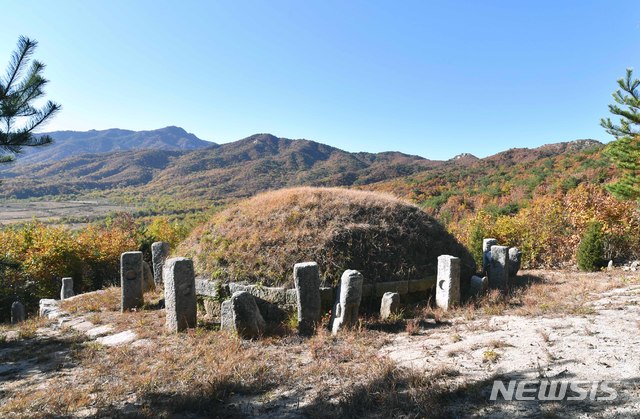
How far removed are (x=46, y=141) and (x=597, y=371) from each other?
8675mm

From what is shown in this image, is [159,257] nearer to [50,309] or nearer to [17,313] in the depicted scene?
[50,309]

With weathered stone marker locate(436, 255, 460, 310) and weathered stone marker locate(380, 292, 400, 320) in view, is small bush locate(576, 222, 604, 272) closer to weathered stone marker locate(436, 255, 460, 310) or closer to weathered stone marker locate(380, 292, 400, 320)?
weathered stone marker locate(436, 255, 460, 310)

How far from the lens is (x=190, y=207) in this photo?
Result: 55.2 meters

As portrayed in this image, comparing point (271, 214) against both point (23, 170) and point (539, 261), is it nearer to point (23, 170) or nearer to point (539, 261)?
point (539, 261)

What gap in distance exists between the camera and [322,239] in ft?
28.0

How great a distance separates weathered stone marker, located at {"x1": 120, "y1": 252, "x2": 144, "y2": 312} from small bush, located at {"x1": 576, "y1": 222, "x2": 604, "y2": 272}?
13460 millimetres

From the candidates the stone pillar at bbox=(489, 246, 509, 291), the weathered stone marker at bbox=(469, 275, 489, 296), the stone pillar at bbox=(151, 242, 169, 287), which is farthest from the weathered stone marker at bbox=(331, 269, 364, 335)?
the stone pillar at bbox=(151, 242, 169, 287)

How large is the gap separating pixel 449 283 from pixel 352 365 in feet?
12.2

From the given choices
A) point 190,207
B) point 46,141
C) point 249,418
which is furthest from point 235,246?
point 190,207

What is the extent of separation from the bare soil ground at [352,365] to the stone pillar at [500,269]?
5.78 feet

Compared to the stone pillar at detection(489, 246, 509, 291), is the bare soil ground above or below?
below

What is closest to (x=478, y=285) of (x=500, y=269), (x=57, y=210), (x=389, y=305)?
(x=500, y=269)

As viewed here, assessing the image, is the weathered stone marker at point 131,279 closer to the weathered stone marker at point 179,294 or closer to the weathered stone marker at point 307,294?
the weathered stone marker at point 179,294

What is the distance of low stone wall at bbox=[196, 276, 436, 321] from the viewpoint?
7.68 m
